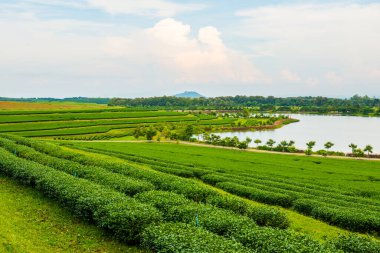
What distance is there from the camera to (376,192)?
3562 cm

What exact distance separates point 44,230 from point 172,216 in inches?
278

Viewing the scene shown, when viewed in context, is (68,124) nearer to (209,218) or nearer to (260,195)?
(260,195)

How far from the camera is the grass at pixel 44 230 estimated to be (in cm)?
1653

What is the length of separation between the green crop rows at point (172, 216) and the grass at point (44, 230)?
61 centimetres

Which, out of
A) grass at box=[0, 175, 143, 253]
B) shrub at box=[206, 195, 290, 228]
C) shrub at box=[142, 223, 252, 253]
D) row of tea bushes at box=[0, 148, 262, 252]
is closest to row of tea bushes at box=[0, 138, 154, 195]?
row of tea bushes at box=[0, 148, 262, 252]

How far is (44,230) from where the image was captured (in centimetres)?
1895

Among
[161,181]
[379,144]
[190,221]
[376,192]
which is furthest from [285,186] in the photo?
[379,144]

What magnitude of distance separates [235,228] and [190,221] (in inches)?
96.5

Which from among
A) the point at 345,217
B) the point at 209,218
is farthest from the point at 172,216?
the point at 345,217

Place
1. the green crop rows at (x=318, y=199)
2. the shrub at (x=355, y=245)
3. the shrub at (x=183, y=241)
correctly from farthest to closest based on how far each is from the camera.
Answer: the green crop rows at (x=318, y=199)
the shrub at (x=355, y=245)
the shrub at (x=183, y=241)

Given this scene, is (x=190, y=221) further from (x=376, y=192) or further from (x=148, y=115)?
(x=148, y=115)

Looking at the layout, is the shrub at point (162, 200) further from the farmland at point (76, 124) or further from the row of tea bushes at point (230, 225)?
the farmland at point (76, 124)

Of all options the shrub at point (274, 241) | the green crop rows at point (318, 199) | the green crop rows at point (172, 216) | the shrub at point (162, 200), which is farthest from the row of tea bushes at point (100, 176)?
the green crop rows at point (318, 199)

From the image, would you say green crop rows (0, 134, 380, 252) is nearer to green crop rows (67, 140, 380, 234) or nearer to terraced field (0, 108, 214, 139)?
green crop rows (67, 140, 380, 234)
